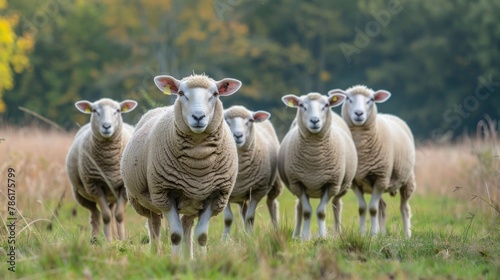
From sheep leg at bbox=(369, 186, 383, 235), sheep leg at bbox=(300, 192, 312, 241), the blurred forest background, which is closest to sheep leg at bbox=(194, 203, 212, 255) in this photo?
sheep leg at bbox=(300, 192, 312, 241)

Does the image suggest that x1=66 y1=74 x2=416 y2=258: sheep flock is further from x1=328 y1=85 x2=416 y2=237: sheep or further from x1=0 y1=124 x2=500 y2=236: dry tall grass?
x1=0 y1=124 x2=500 y2=236: dry tall grass

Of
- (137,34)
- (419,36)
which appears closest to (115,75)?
(137,34)

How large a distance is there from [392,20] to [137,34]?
39.9 ft

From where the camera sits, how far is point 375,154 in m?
10.2

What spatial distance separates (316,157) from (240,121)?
941mm

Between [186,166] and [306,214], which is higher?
[186,166]

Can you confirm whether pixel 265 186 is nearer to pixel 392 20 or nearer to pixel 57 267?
pixel 57 267

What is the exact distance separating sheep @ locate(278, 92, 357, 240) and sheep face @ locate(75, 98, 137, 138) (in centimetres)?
201

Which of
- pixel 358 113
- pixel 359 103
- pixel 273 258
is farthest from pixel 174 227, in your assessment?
pixel 359 103

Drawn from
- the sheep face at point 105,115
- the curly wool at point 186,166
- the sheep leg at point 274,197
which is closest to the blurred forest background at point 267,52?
the sheep leg at point 274,197

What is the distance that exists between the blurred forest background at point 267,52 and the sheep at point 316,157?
25103 mm

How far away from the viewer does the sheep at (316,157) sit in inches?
364

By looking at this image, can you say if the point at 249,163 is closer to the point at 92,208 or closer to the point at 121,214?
the point at 121,214

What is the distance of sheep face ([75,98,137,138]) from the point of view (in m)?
9.45
